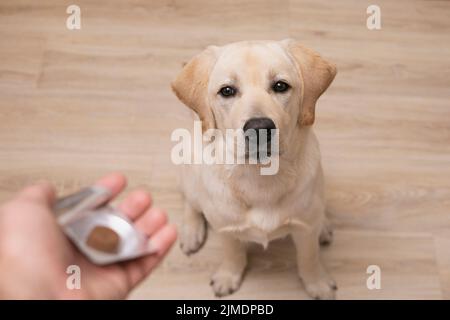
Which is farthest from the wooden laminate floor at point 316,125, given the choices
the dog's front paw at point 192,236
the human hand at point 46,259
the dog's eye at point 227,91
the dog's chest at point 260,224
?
the dog's eye at point 227,91

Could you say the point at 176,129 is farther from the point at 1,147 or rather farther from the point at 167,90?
the point at 1,147

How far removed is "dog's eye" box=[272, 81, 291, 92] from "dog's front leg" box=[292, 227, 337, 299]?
1.83 ft

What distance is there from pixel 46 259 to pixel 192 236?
87cm

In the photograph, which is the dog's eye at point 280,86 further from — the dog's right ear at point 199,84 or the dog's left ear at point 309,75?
the dog's right ear at point 199,84

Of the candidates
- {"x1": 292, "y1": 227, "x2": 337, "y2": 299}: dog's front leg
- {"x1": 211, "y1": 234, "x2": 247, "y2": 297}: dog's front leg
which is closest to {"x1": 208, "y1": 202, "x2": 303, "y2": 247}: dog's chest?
{"x1": 292, "y1": 227, "x2": 337, "y2": 299}: dog's front leg

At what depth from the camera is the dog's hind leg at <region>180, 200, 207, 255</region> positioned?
1881mm

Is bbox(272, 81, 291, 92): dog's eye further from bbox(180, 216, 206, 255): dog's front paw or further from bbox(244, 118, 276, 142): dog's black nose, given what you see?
bbox(180, 216, 206, 255): dog's front paw

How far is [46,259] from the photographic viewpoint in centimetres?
106

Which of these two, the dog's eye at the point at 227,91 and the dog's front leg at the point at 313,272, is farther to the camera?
the dog's front leg at the point at 313,272

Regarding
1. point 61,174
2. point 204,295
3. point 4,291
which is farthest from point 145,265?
point 61,174

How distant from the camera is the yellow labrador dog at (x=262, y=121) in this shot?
4.18ft

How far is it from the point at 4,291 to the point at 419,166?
1729mm

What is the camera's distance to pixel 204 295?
1.82m

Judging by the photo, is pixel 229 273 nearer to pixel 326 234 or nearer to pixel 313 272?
pixel 313 272
